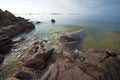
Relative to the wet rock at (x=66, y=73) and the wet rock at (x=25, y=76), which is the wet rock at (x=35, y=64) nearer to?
the wet rock at (x=25, y=76)

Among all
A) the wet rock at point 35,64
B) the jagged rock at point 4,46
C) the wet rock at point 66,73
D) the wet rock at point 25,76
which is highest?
the wet rock at point 66,73

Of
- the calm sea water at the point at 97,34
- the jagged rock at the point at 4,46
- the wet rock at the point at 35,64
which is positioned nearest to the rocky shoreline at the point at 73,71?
the wet rock at the point at 35,64

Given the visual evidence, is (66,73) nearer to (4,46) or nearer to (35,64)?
(35,64)

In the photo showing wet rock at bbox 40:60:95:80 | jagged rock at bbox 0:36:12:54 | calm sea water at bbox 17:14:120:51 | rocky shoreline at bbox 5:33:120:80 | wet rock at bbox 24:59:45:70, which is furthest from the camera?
calm sea water at bbox 17:14:120:51

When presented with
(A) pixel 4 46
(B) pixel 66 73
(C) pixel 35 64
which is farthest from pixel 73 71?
(A) pixel 4 46

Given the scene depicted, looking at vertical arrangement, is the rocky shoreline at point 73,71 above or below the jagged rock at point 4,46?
above

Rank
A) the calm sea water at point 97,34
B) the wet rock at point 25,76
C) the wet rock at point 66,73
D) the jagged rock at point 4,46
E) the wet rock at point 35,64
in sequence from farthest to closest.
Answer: the calm sea water at point 97,34 → the jagged rock at point 4,46 → the wet rock at point 35,64 → the wet rock at point 25,76 → the wet rock at point 66,73

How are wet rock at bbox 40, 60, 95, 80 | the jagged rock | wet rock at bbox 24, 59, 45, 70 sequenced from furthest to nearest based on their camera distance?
the jagged rock, wet rock at bbox 24, 59, 45, 70, wet rock at bbox 40, 60, 95, 80

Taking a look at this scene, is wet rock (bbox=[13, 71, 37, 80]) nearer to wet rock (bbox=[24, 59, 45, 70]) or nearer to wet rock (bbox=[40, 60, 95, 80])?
wet rock (bbox=[40, 60, 95, 80])

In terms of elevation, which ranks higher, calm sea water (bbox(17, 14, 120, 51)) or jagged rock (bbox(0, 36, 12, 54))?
jagged rock (bbox(0, 36, 12, 54))

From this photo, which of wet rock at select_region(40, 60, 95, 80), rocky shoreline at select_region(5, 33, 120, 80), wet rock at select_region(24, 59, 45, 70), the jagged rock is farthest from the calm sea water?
the jagged rock

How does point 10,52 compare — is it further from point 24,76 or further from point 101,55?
point 101,55

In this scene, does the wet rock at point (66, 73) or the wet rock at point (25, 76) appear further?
the wet rock at point (25, 76)
